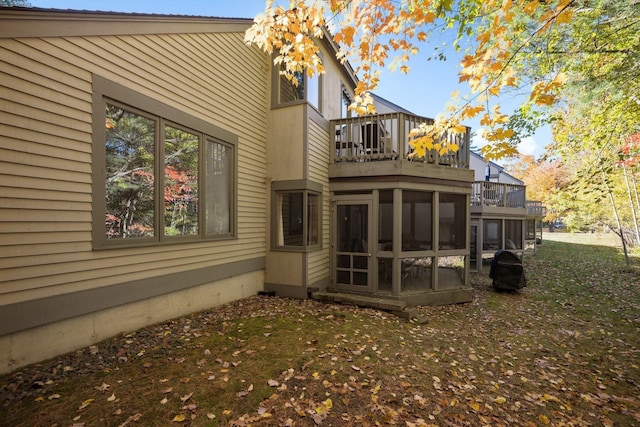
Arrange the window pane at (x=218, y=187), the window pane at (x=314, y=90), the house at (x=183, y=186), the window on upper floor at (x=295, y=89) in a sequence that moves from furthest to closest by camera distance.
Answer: the window pane at (x=314, y=90) → the window on upper floor at (x=295, y=89) → the window pane at (x=218, y=187) → the house at (x=183, y=186)

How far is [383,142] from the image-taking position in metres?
7.41

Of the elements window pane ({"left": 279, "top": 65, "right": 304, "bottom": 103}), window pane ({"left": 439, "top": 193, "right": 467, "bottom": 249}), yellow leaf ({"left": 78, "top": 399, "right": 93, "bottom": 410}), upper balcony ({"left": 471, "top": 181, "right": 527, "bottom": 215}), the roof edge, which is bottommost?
yellow leaf ({"left": 78, "top": 399, "right": 93, "bottom": 410})

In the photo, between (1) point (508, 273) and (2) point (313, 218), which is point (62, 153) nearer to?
(2) point (313, 218)

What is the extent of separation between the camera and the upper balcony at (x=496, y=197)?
12.7 metres

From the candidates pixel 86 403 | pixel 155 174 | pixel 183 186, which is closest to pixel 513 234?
pixel 183 186

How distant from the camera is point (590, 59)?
22.2 feet

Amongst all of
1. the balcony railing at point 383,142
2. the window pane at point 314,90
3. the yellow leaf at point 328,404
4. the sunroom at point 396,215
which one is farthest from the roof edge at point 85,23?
the yellow leaf at point 328,404

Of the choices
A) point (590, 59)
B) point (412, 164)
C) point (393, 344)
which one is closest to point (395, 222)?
point (412, 164)

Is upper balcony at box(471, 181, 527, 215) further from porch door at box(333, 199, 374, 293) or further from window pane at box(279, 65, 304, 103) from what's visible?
window pane at box(279, 65, 304, 103)

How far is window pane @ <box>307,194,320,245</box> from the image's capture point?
23.0 ft

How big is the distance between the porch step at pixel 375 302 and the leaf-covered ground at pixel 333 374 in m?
0.21

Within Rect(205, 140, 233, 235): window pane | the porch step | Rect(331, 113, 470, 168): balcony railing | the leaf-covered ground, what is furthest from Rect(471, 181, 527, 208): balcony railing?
Rect(205, 140, 233, 235): window pane

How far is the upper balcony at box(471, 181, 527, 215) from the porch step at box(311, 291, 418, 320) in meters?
8.10

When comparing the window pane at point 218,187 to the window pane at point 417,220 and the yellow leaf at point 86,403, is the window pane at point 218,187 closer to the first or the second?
the yellow leaf at point 86,403
